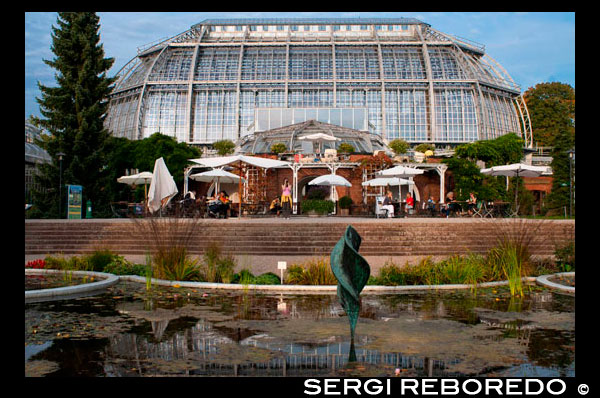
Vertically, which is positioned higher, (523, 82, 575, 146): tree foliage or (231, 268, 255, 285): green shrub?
(523, 82, 575, 146): tree foliage

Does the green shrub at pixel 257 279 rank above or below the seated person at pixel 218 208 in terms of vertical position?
below

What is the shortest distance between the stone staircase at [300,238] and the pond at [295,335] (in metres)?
5.85

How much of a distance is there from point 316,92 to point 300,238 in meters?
34.0

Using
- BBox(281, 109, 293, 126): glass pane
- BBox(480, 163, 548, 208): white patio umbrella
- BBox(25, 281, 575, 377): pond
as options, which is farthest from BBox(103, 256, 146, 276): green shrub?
BBox(281, 109, 293, 126): glass pane

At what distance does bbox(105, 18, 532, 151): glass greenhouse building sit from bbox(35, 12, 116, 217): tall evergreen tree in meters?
17.2

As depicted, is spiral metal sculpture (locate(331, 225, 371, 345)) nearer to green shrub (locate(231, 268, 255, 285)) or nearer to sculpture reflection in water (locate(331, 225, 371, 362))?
sculpture reflection in water (locate(331, 225, 371, 362))

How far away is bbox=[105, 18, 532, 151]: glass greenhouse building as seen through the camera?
1838 inches

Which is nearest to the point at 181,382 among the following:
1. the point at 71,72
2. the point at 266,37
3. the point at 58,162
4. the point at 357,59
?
the point at 58,162

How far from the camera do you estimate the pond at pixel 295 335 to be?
16.3 ft

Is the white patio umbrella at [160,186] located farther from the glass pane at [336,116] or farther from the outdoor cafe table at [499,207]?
the glass pane at [336,116]

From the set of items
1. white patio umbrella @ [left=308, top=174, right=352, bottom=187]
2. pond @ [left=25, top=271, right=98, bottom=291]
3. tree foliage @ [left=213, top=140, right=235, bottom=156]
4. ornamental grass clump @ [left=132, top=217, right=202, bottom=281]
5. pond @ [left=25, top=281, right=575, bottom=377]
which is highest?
tree foliage @ [left=213, top=140, right=235, bottom=156]

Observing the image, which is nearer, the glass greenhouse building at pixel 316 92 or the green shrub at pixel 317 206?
the green shrub at pixel 317 206

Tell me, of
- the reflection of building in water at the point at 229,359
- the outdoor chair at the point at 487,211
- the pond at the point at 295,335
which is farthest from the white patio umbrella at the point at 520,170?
the reflection of building in water at the point at 229,359
